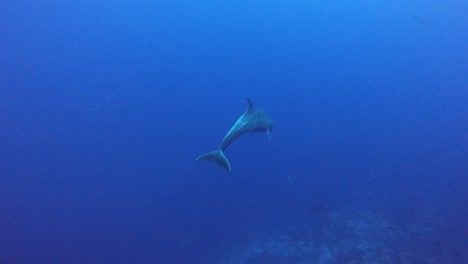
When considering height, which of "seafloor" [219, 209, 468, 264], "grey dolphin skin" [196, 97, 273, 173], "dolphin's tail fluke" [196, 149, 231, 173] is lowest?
"seafloor" [219, 209, 468, 264]

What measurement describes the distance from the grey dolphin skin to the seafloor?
13.5 feet

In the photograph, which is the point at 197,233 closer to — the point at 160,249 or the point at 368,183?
the point at 160,249

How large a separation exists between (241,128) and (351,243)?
538 cm

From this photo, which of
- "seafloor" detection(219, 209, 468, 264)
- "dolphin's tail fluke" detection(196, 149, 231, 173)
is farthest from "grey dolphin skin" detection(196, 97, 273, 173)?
"seafloor" detection(219, 209, 468, 264)

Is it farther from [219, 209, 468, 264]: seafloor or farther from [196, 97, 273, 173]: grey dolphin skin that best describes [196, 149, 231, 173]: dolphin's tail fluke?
[219, 209, 468, 264]: seafloor

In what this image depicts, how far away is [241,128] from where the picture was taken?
25.3 ft

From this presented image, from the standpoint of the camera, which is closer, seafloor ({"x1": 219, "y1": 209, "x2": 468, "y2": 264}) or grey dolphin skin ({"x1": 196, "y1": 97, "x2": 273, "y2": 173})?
grey dolphin skin ({"x1": 196, "y1": 97, "x2": 273, "y2": 173})

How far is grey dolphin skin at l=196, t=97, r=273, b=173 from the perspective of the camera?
7.49m

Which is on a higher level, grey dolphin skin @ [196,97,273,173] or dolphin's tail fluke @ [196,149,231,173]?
grey dolphin skin @ [196,97,273,173]

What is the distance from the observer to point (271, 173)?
1459 cm

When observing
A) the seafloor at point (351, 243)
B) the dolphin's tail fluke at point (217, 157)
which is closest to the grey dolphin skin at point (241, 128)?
the dolphin's tail fluke at point (217, 157)

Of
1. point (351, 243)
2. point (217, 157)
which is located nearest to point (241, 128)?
point (217, 157)

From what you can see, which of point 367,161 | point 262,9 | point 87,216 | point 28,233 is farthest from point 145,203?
point 262,9

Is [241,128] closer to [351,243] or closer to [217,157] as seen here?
[217,157]
